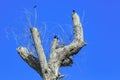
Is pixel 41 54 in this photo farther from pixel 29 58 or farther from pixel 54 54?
pixel 29 58

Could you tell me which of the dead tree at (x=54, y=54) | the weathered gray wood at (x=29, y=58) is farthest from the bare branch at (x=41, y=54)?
the weathered gray wood at (x=29, y=58)

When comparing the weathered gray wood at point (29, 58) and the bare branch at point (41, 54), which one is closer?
the bare branch at point (41, 54)

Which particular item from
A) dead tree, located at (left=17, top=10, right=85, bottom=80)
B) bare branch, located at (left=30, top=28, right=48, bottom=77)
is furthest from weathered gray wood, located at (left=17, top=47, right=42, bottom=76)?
bare branch, located at (left=30, top=28, right=48, bottom=77)

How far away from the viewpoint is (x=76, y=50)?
44.3ft

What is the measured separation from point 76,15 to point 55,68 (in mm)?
1992

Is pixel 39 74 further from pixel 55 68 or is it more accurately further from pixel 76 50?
pixel 76 50

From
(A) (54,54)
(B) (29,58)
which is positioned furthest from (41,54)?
(B) (29,58)

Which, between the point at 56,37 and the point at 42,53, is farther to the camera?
the point at 56,37

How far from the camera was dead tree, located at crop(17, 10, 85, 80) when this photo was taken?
510 inches

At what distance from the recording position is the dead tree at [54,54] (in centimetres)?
1295

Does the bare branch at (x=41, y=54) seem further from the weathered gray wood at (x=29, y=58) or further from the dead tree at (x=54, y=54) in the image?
the weathered gray wood at (x=29, y=58)

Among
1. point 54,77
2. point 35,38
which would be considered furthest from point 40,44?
point 54,77

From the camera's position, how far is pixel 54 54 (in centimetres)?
1355

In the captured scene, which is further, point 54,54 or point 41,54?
point 54,54
